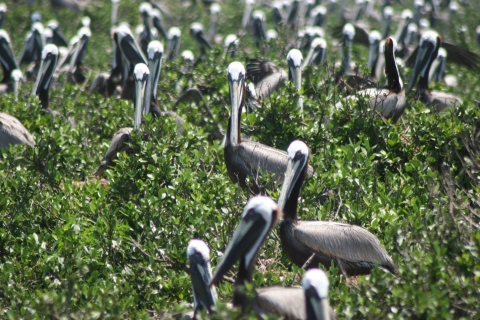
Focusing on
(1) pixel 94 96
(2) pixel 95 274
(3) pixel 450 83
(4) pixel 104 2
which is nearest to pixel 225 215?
(2) pixel 95 274

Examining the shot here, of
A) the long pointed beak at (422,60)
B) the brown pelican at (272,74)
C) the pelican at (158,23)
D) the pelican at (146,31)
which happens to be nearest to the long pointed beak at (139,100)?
the brown pelican at (272,74)

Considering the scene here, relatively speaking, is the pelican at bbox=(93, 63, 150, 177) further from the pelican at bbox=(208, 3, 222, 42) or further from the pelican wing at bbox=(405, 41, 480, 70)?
the pelican at bbox=(208, 3, 222, 42)

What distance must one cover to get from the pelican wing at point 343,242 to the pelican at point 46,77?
15.6ft

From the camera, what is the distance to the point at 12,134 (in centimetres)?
736

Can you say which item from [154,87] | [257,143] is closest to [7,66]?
[154,87]

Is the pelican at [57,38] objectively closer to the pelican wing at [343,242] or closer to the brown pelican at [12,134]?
the brown pelican at [12,134]

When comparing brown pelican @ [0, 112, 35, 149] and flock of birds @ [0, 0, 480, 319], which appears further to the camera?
brown pelican @ [0, 112, 35, 149]

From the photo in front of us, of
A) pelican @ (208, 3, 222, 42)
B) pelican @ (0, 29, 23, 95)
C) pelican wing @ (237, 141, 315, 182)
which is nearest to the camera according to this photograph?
pelican wing @ (237, 141, 315, 182)

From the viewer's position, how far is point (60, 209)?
566 cm

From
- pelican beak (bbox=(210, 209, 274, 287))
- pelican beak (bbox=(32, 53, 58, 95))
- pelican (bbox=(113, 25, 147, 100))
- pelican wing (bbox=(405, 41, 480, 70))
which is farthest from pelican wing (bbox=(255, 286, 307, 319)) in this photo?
pelican wing (bbox=(405, 41, 480, 70))

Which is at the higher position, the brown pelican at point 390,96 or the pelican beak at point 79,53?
the brown pelican at point 390,96

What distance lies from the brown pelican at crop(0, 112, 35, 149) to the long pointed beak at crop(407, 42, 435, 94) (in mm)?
4574

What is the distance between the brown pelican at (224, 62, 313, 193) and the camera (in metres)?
6.07

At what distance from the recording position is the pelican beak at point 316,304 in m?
3.31
